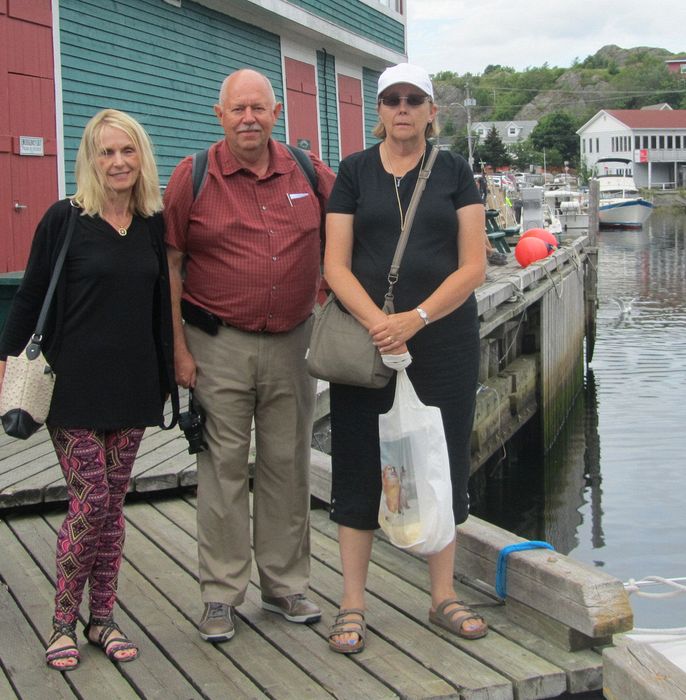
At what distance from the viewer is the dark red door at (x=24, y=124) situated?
902 centimetres

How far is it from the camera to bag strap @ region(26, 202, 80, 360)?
54 cm

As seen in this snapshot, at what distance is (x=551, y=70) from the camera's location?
187 m

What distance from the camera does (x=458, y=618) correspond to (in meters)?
3.63

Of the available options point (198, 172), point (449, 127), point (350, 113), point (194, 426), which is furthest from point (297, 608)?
point (449, 127)

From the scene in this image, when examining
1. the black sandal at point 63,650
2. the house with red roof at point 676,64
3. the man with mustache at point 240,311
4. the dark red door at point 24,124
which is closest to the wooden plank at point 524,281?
the dark red door at point 24,124

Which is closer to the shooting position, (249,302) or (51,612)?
(249,302)

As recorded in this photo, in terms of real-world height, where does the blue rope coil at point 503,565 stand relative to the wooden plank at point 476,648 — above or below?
above

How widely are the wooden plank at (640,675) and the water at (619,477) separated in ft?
15.3

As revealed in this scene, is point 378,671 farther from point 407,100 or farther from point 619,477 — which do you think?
point 619,477

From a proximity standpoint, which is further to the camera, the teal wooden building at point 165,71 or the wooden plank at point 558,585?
the teal wooden building at point 165,71

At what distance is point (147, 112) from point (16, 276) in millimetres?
3908

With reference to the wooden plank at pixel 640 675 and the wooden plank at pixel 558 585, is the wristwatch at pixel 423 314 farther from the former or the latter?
the wooden plank at pixel 640 675

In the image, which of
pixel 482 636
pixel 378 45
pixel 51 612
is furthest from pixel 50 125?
pixel 378 45

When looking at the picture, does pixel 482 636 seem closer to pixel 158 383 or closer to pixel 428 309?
pixel 428 309
